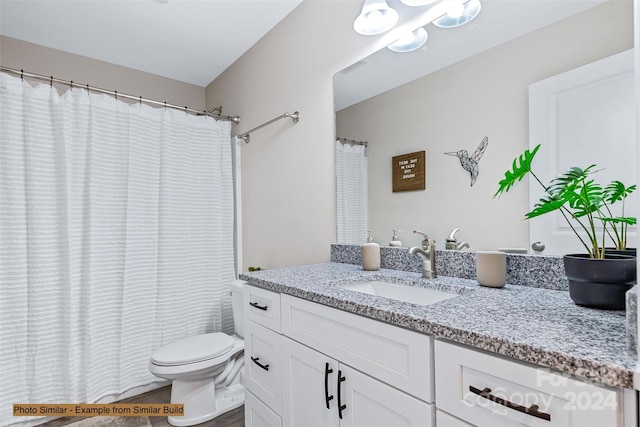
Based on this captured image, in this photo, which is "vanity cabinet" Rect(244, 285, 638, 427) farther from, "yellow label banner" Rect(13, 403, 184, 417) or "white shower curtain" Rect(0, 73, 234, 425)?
"white shower curtain" Rect(0, 73, 234, 425)

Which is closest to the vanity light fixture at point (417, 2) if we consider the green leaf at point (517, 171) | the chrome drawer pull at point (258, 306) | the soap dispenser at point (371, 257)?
the green leaf at point (517, 171)

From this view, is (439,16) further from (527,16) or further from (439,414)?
(439,414)

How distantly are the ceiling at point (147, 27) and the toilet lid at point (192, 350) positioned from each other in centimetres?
205

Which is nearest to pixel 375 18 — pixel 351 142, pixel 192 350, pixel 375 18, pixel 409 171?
pixel 375 18

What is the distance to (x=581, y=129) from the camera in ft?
3.25

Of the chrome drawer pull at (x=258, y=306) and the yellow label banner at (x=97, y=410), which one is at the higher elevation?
the chrome drawer pull at (x=258, y=306)

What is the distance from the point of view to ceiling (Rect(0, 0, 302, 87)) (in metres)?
2.03

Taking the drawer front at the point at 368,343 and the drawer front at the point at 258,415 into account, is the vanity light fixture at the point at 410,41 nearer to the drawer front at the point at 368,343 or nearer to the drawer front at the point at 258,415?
the drawer front at the point at 368,343

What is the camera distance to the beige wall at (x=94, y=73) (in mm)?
2344

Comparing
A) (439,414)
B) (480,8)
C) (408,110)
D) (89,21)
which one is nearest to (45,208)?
(89,21)

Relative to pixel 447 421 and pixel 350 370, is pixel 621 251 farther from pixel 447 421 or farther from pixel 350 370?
pixel 350 370

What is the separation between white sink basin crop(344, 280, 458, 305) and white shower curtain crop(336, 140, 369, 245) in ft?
1.15

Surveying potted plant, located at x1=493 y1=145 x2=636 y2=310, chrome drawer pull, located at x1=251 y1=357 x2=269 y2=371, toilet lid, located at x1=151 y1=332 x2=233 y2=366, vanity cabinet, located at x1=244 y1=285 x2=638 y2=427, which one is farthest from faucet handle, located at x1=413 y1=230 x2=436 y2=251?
toilet lid, located at x1=151 y1=332 x2=233 y2=366

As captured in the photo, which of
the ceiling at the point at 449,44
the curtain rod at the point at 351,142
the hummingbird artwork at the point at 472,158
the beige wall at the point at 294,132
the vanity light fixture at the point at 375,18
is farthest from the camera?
the beige wall at the point at 294,132
